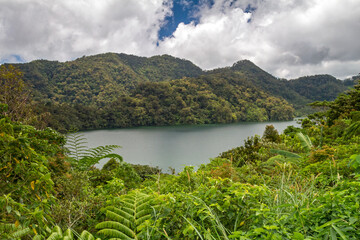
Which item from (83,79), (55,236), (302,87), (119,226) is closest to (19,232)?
(55,236)

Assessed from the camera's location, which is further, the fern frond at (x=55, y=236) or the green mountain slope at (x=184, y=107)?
the green mountain slope at (x=184, y=107)

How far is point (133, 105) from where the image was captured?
60312mm

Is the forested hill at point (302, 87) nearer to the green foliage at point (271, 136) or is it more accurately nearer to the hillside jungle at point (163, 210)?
the green foliage at point (271, 136)

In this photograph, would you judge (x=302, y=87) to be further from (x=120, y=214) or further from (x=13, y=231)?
(x=13, y=231)

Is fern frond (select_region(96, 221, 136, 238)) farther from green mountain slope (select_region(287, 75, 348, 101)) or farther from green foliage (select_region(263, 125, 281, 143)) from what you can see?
green mountain slope (select_region(287, 75, 348, 101))

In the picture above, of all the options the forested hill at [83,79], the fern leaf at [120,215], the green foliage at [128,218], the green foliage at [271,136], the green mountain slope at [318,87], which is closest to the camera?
the green foliage at [128,218]

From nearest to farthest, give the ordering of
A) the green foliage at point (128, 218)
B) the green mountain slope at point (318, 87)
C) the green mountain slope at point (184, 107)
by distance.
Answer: the green foliage at point (128, 218)
the green mountain slope at point (184, 107)
the green mountain slope at point (318, 87)

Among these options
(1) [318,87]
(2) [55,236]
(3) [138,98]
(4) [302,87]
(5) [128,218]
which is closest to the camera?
(2) [55,236]

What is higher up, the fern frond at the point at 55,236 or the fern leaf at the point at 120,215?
the fern frond at the point at 55,236

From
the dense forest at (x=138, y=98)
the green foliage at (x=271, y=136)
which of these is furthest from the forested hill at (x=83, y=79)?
the green foliage at (x=271, y=136)

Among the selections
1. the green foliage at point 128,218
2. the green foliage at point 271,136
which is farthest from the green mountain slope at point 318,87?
the green foliage at point 128,218

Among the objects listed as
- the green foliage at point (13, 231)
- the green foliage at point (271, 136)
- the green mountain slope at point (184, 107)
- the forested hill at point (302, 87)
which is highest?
the forested hill at point (302, 87)

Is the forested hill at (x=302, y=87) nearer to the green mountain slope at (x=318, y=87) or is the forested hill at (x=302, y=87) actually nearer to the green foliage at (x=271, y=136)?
the green mountain slope at (x=318, y=87)

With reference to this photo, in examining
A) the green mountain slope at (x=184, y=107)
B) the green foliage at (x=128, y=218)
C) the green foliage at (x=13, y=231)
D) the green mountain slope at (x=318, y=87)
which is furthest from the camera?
the green mountain slope at (x=318, y=87)
